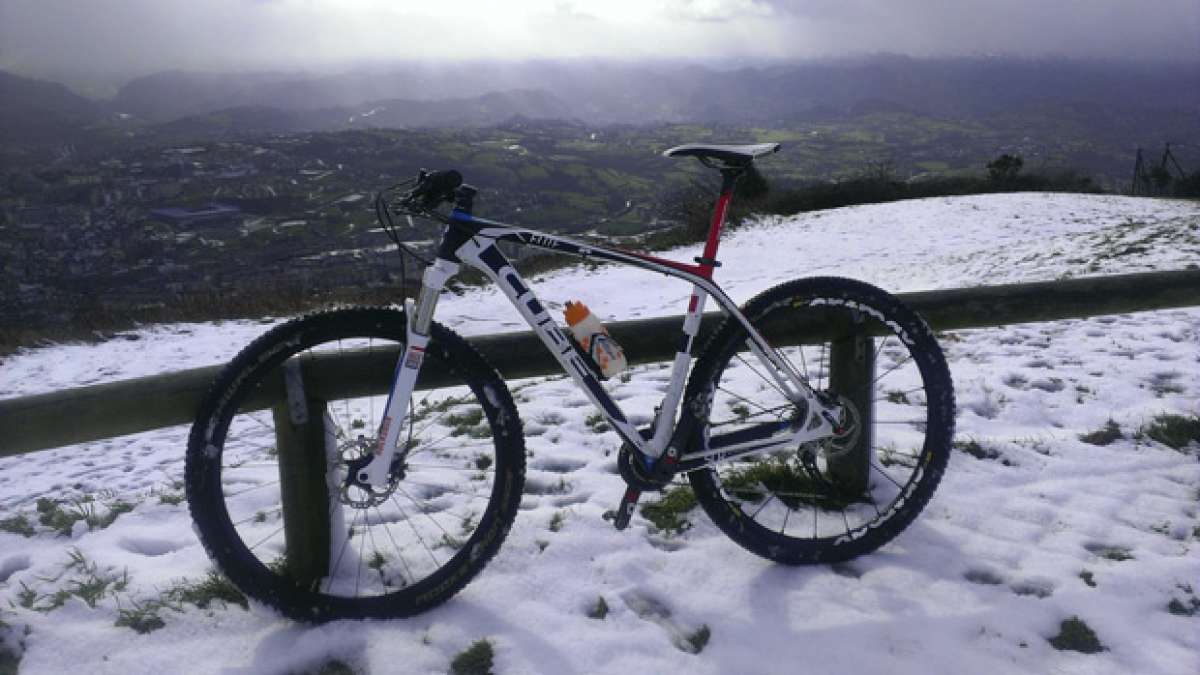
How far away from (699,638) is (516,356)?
4.80 feet

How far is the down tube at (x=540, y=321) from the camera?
274 cm

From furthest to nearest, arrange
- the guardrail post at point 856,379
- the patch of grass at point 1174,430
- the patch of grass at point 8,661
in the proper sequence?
the patch of grass at point 1174,430 → the guardrail post at point 856,379 → the patch of grass at point 8,661

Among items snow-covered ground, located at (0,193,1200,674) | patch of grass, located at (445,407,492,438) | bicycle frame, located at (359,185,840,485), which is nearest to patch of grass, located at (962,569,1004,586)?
snow-covered ground, located at (0,193,1200,674)

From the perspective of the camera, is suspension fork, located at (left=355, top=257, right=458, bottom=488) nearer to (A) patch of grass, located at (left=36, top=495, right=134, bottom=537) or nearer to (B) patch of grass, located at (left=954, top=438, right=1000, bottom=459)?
(A) patch of grass, located at (left=36, top=495, right=134, bottom=537)

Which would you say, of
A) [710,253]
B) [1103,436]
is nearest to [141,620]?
[710,253]

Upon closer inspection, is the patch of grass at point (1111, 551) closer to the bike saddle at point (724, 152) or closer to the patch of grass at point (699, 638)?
the patch of grass at point (699, 638)

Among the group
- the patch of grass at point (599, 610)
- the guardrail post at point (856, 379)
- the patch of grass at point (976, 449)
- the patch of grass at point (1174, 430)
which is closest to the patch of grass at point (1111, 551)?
the patch of grass at point (976, 449)

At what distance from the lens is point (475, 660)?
255 cm

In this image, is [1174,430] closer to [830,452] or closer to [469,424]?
[830,452]

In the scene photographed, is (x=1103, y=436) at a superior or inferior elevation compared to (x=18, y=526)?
superior

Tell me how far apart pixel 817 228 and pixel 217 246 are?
37.2m

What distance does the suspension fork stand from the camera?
2688 mm

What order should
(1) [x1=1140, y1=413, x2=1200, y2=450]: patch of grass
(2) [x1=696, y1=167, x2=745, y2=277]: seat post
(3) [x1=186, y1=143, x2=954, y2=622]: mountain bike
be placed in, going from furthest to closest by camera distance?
(1) [x1=1140, y1=413, x2=1200, y2=450]: patch of grass → (2) [x1=696, y1=167, x2=745, y2=277]: seat post → (3) [x1=186, y1=143, x2=954, y2=622]: mountain bike

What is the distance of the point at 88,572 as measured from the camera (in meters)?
3.08
